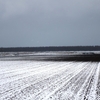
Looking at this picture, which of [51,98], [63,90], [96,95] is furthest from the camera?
[63,90]

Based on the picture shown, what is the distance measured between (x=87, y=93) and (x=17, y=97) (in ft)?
10.8

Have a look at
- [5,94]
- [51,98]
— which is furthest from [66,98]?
[5,94]

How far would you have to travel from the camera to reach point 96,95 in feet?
31.0

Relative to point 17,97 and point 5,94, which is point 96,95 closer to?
point 17,97

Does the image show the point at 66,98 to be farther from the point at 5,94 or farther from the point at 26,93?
the point at 5,94

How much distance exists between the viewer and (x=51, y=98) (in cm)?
881

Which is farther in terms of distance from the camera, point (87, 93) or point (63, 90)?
point (63, 90)

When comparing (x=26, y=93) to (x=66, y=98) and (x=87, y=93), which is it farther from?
(x=87, y=93)

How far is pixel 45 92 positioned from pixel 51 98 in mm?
1244

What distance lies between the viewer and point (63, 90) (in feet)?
34.5

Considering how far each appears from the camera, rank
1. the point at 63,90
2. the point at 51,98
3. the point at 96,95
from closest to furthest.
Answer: the point at 51,98 < the point at 96,95 < the point at 63,90

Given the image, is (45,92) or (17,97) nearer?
(17,97)

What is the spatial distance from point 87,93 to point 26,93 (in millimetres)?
2916

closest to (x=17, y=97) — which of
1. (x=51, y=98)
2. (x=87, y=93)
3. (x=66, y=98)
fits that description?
(x=51, y=98)
